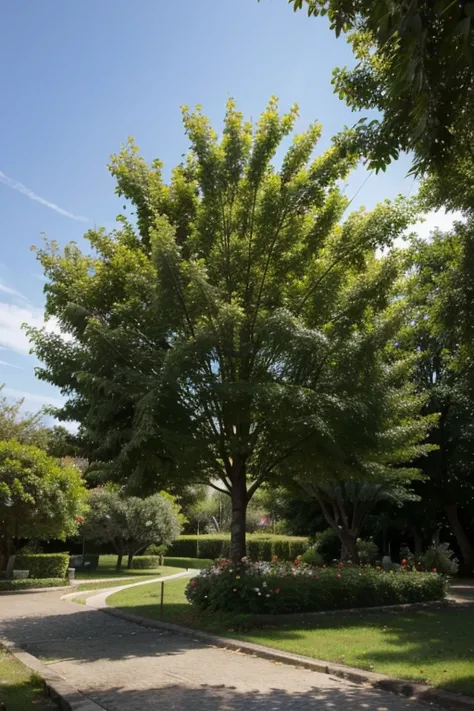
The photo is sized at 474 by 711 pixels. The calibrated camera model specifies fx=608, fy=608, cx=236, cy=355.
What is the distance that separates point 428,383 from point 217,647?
69.9 ft

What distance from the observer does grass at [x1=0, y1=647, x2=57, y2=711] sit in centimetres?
625

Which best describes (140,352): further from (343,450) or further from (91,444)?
(343,450)

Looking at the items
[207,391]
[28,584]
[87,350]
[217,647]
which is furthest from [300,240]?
[28,584]

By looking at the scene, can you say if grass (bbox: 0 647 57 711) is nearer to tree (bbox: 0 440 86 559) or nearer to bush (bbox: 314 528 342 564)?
tree (bbox: 0 440 86 559)

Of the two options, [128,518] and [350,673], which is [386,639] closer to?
[350,673]

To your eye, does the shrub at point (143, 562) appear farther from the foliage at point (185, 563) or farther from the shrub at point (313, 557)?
the shrub at point (313, 557)

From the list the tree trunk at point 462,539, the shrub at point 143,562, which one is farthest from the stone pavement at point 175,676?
the shrub at point 143,562

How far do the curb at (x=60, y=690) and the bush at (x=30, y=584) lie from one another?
14314 millimetres

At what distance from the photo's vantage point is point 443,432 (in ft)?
91.9

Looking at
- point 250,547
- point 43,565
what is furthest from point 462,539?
point 43,565

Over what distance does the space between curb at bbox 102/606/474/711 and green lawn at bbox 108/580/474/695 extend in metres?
0.22

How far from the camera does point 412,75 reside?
3381mm

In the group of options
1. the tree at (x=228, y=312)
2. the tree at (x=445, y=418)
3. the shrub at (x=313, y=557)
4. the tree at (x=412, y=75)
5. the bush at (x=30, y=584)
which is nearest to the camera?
the tree at (x=412, y=75)

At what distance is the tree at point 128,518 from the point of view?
30.0 meters
